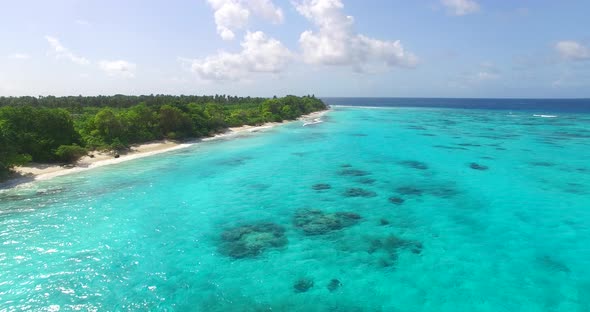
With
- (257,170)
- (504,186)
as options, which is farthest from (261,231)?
(504,186)

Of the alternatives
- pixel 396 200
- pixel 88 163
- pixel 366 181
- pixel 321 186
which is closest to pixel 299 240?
pixel 396 200

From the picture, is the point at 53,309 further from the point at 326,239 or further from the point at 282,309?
the point at 326,239

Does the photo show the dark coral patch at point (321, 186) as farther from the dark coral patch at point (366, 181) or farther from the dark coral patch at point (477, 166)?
the dark coral patch at point (477, 166)

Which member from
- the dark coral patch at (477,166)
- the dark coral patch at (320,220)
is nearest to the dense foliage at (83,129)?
the dark coral patch at (320,220)

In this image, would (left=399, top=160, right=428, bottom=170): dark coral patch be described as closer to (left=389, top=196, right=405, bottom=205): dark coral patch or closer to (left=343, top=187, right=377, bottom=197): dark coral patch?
(left=343, top=187, right=377, bottom=197): dark coral patch

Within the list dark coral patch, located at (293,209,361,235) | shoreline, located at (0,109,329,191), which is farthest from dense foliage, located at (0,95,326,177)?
dark coral patch, located at (293,209,361,235)

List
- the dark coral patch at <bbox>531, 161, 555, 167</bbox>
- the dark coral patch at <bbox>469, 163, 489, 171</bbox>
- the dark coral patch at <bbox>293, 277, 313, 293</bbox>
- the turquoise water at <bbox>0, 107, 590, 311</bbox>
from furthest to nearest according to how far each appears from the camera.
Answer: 1. the dark coral patch at <bbox>531, 161, 555, 167</bbox>
2. the dark coral patch at <bbox>469, 163, 489, 171</bbox>
3. the dark coral patch at <bbox>293, 277, 313, 293</bbox>
4. the turquoise water at <bbox>0, 107, 590, 311</bbox>
